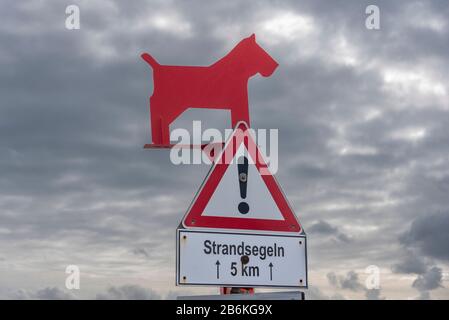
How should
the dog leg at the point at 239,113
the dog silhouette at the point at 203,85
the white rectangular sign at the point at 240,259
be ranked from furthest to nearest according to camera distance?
the dog silhouette at the point at 203,85 < the dog leg at the point at 239,113 < the white rectangular sign at the point at 240,259

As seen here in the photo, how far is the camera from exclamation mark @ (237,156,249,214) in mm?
4297

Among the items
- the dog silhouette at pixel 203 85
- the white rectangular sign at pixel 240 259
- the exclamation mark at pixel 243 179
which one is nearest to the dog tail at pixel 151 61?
the dog silhouette at pixel 203 85

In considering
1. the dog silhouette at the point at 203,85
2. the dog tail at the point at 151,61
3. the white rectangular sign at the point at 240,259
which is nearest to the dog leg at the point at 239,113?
the dog silhouette at the point at 203,85

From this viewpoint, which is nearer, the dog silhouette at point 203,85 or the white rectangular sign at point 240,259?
the white rectangular sign at point 240,259

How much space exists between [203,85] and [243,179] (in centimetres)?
85

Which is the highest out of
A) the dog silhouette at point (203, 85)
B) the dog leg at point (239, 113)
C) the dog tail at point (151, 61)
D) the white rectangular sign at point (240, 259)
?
the dog tail at point (151, 61)

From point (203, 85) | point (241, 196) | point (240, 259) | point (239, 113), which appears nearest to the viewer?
point (240, 259)

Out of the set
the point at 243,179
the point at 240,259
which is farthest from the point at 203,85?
the point at 240,259

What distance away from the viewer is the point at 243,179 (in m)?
4.34

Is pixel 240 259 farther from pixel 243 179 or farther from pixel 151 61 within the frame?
pixel 151 61

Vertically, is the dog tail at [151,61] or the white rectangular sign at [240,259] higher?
the dog tail at [151,61]

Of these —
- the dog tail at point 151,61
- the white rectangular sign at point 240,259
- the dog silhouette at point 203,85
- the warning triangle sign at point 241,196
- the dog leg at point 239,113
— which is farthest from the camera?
the dog tail at point 151,61

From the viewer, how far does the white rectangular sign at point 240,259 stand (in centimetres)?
405

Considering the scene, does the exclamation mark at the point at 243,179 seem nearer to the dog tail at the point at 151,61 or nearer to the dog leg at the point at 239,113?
the dog leg at the point at 239,113
